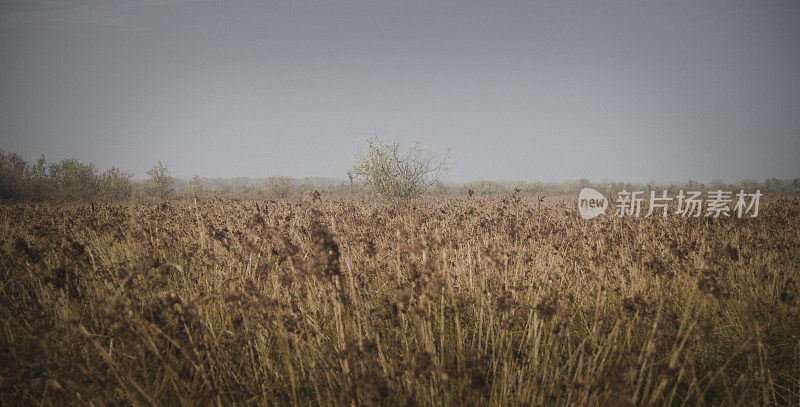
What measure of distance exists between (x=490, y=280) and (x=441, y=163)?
30.6 feet

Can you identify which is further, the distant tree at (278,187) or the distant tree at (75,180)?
the distant tree at (278,187)

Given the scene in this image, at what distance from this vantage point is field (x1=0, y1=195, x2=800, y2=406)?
1511 mm

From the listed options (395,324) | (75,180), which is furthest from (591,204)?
(75,180)

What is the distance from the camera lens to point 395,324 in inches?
69.5

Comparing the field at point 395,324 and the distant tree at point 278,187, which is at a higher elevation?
the distant tree at point 278,187

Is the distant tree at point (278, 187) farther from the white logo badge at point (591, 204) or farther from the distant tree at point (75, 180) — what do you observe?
the white logo badge at point (591, 204)

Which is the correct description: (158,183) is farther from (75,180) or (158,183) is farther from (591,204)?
(591,204)

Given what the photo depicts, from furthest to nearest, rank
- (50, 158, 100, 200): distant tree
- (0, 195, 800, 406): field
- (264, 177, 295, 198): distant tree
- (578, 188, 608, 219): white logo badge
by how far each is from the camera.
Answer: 1. (264, 177, 295, 198): distant tree
2. (50, 158, 100, 200): distant tree
3. (578, 188, 608, 219): white logo badge
4. (0, 195, 800, 406): field

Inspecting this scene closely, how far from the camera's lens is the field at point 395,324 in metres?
1.51

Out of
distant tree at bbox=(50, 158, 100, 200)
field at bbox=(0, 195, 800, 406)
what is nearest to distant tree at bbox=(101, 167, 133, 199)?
distant tree at bbox=(50, 158, 100, 200)

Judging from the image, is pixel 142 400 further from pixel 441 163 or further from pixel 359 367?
pixel 441 163

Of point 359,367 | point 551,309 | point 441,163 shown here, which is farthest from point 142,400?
point 441,163

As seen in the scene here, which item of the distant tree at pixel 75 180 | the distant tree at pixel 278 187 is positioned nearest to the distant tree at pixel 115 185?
the distant tree at pixel 75 180

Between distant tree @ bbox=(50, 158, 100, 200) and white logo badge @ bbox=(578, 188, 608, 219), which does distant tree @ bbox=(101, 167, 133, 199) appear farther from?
white logo badge @ bbox=(578, 188, 608, 219)
